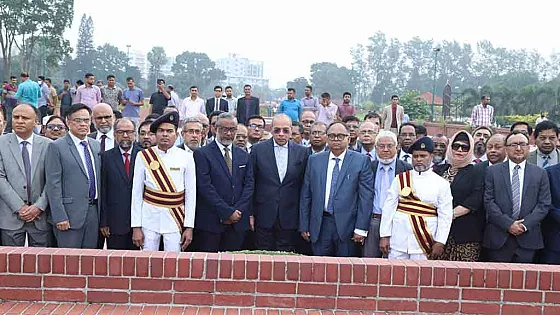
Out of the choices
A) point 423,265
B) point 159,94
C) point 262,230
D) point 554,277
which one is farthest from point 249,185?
point 159,94

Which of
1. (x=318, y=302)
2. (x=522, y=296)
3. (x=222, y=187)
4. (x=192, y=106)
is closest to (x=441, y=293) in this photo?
(x=522, y=296)

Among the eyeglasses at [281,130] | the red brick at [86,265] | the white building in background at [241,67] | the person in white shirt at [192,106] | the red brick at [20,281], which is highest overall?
the white building in background at [241,67]

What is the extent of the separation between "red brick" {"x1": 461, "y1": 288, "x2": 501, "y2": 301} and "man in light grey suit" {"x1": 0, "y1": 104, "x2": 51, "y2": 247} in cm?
338

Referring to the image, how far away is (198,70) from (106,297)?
82771mm

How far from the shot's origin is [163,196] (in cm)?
480

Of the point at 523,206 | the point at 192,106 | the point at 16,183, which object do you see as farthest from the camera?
the point at 192,106

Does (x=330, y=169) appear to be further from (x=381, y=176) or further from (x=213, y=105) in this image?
(x=213, y=105)

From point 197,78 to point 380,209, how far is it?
7690cm

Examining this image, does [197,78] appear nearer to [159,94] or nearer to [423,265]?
[159,94]

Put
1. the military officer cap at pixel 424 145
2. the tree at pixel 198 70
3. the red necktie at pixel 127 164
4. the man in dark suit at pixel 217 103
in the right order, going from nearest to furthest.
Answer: the military officer cap at pixel 424 145, the red necktie at pixel 127 164, the man in dark suit at pixel 217 103, the tree at pixel 198 70

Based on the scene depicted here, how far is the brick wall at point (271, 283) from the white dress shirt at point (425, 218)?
839 millimetres

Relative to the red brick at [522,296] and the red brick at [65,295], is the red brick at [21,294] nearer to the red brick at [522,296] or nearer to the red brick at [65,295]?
the red brick at [65,295]

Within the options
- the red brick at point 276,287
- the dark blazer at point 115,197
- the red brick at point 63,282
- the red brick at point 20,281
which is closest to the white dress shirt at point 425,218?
the red brick at point 276,287

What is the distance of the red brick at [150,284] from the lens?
12.2ft
